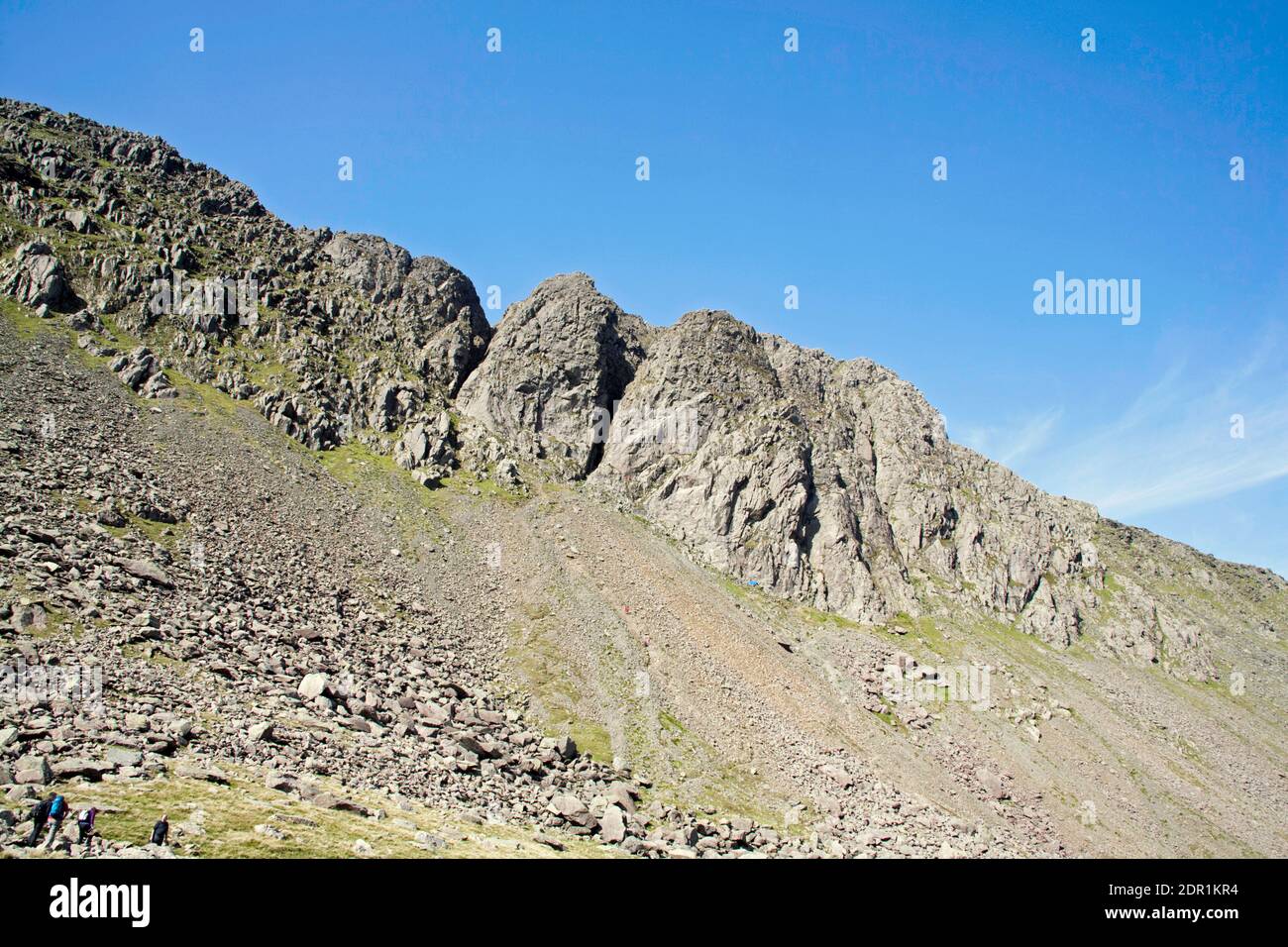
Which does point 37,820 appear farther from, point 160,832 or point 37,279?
point 37,279

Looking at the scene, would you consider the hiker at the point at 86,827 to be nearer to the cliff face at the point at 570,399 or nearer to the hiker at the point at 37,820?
the hiker at the point at 37,820

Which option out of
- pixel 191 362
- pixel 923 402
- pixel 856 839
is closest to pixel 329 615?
pixel 856 839

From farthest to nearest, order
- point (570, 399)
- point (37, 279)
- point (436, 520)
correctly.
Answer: point (570, 399)
point (436, 520)
point (37, 279)

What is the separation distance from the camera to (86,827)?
15805 millimetres

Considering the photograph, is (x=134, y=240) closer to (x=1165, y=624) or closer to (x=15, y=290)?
(x=15, y=290)

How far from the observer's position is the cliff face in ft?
289

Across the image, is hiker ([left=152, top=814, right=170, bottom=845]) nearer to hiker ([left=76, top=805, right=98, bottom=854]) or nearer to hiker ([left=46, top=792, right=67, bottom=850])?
hiker ([left=76, top=805, right=98, bottom=854])

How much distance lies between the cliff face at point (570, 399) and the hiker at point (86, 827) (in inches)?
2835

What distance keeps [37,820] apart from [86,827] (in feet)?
3.29

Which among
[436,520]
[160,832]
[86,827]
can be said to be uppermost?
[436,520]

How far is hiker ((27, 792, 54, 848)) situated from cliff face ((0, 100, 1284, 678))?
72142 mm

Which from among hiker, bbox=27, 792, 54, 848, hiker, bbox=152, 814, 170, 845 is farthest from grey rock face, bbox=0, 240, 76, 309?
hiker, bbox=152, 814, 170, 845

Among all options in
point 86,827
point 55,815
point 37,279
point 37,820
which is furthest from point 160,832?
point 37,279

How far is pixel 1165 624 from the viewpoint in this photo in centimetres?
11000
